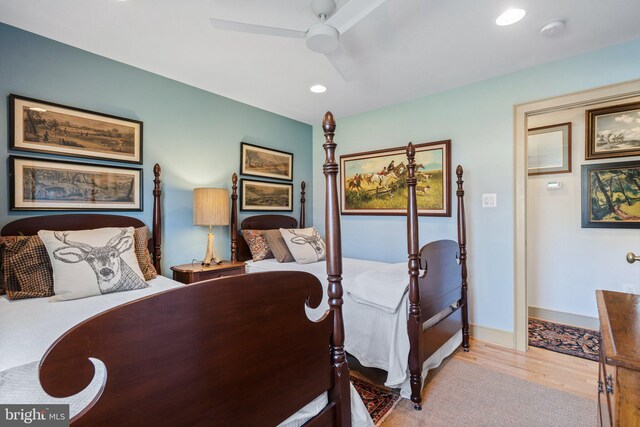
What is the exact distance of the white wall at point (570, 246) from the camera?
282 centimetres

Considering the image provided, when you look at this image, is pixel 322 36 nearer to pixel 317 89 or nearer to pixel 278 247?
pixel 317 89

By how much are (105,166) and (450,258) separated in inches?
111

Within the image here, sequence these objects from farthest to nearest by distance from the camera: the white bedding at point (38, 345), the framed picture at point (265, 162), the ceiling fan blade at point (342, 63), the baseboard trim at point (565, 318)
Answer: the framed picture at point (265, 162) < the baseboard trim at point (565, 318) < the ceiling fan blade at point (342, 63) < the white bedding at point (38, 345)

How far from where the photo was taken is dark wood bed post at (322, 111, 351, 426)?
3.57 feet

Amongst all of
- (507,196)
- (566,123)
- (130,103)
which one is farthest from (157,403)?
(566,123)

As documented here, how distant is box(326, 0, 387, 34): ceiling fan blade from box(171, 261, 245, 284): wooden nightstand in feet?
6.75

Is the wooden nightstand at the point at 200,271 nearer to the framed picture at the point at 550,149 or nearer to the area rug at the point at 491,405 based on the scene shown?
the area rug at the point at 491,405

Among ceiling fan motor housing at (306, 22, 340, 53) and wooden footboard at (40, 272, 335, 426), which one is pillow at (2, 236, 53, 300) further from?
ceiling fan motor housing at (306, 22, 340, 53)

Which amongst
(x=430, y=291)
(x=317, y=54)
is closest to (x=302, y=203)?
(x=317, y=54)

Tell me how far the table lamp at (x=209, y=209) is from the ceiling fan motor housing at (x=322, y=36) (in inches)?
60.7

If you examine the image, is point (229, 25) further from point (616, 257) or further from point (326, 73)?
point (616, 257)

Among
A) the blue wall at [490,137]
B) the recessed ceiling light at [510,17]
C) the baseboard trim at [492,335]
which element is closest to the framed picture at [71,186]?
the blue wall at [490,137]

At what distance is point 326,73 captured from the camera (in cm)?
264

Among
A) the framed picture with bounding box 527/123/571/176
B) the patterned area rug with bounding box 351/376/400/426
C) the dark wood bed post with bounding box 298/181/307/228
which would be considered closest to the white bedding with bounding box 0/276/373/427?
the patterned area rug with bounding box 351/376/400/426
